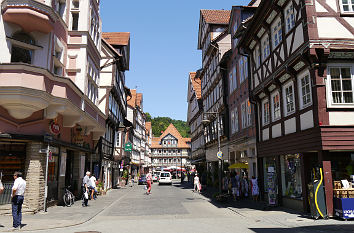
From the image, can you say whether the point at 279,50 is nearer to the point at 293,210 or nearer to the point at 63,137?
the point at 293,210

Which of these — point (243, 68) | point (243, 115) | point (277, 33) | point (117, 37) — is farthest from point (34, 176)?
point (117, 37)

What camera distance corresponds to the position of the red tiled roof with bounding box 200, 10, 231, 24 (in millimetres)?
34125

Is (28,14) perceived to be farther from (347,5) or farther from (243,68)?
(243,68)

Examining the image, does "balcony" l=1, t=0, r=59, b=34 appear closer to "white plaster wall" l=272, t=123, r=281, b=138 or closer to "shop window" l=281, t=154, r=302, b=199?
"white plaster wall" l=272, t=123, r=281, b=138

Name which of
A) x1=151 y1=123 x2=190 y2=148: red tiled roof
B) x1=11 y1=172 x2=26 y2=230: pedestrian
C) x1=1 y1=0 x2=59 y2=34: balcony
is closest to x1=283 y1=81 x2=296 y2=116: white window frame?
x1=1 y1=0 x2=59 y2=34: balcony

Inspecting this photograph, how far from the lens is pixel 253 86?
1959 centimetres

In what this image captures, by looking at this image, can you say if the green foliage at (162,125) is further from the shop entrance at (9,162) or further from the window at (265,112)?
the shop entrance at (9,162)

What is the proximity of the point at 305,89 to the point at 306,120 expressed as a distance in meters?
1.30

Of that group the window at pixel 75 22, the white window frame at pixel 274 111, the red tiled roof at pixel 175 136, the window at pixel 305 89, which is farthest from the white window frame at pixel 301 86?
the red tiled roof at pixel 175 136

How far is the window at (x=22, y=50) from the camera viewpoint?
14391mm

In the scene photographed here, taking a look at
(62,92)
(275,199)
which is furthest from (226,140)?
(62,92)

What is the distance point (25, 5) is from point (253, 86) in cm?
1283

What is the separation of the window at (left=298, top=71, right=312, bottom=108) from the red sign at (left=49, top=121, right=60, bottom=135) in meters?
11.2

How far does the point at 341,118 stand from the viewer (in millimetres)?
11867
